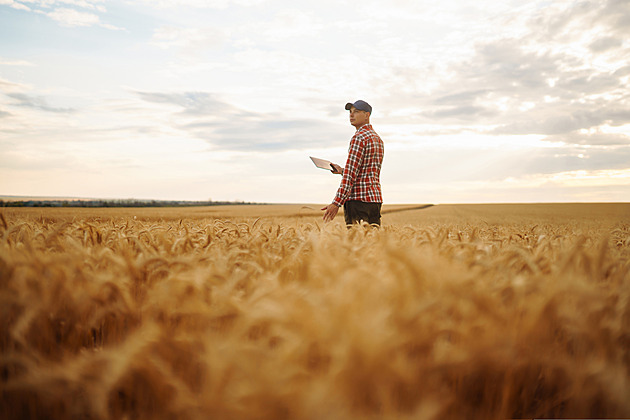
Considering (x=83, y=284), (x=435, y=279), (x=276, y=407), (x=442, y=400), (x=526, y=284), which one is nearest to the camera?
(x=276, y=407)

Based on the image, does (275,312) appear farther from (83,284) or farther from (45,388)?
(83,284)

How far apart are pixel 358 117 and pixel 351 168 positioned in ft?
3.66

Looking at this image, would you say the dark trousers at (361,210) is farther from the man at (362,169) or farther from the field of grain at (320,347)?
the field of grain at (320,347)

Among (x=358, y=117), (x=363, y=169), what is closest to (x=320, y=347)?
(x=363, y=169)

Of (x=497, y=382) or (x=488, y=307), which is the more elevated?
(x=488, y=307)

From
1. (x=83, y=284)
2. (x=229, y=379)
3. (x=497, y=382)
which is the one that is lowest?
(x=497, y=382)

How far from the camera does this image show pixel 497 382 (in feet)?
3.82

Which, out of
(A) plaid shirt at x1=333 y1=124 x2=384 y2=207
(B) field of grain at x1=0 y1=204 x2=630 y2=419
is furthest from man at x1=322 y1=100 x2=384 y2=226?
(B) field of grain at x1=0 y1=204 x2=630 y2=419

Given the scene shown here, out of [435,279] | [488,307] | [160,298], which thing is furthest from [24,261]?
[488,307]

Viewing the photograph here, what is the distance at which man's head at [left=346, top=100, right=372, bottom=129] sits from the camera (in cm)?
680

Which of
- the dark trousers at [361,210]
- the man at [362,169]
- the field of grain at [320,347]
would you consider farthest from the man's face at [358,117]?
the field of grain at [320,347]

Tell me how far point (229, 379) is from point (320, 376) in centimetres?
23

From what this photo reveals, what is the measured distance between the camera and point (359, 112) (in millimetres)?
6805

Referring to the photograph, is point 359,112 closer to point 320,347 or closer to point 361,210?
point 361,210
